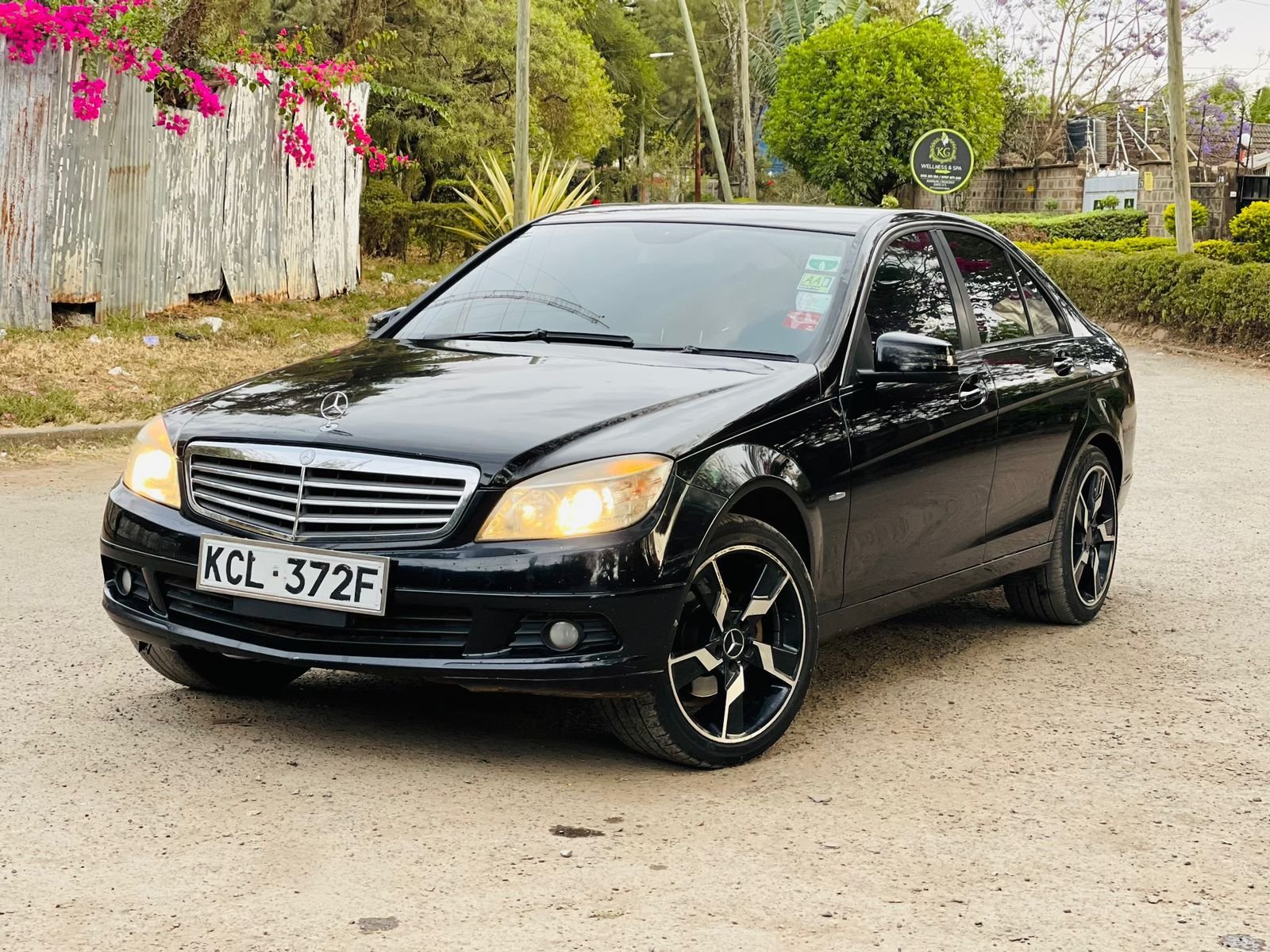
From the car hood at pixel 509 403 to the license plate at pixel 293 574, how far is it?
30 cm

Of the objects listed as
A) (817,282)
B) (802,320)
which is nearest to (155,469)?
(802,320)

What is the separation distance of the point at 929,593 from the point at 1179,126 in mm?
20787

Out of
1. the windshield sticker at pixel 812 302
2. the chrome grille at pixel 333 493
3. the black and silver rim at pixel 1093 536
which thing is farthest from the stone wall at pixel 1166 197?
the chrome grille at pixel 333 493

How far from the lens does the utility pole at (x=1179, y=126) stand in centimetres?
2442

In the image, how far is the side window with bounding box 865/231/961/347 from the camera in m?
5.68

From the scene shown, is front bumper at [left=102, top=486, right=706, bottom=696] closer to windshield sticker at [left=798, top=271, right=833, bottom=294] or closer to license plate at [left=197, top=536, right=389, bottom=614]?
license plate at [left=197, top=536, right=389, bottom=614]

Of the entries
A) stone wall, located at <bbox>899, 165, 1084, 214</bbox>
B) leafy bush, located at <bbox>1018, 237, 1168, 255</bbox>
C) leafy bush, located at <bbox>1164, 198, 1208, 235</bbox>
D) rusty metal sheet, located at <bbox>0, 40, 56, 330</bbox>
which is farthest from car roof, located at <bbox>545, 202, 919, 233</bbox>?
stone wall, located at <bbox>899, 165, 1084, 214</bbox>

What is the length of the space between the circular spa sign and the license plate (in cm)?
2050

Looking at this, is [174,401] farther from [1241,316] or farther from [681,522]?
[1241,316]

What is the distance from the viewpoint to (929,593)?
579 centimetres

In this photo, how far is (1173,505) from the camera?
32.8 feet

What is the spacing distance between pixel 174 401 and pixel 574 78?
3696 cm

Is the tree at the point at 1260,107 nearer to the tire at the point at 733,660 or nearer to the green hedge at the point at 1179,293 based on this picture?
the green hedge at the point at 1179,293

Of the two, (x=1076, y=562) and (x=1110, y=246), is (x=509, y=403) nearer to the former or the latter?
(x=1076, y=562)
